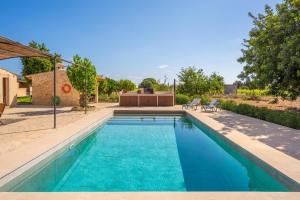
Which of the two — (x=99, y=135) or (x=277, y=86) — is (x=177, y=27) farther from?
(x=99, y=135)

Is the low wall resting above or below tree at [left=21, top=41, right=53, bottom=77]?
below

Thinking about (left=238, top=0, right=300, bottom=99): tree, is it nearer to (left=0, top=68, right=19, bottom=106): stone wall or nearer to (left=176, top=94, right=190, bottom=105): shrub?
(left=176, top=94, right=190, bottom=105): shrub

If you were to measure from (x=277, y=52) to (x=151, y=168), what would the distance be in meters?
10.9

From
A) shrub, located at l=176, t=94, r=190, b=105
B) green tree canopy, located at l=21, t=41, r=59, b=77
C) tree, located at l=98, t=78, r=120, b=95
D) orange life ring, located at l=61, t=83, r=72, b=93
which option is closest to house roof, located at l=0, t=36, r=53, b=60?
orange life ring, located at l=61, t=83, r=72, b=93

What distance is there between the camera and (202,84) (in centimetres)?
2914

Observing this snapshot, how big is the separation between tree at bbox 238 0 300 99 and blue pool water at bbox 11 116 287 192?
5833mm

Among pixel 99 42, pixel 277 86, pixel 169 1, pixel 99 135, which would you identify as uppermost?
pixel 169 1

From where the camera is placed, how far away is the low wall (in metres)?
24.0

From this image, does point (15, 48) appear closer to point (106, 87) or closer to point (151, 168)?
point (151, 168)

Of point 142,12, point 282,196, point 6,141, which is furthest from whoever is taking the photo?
point 142,12

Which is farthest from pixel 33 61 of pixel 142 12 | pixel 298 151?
pixel 298 151

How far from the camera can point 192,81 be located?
29609mm

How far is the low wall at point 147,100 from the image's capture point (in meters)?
24.0

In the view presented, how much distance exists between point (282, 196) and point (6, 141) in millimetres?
Answer: 7722
